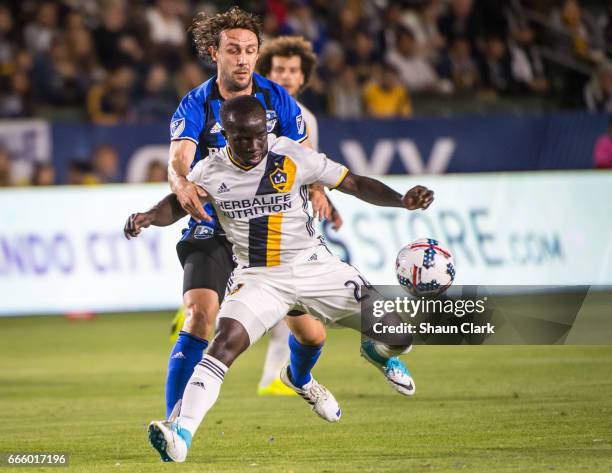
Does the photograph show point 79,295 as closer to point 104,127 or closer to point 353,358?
point 104,127

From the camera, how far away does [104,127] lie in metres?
15.0

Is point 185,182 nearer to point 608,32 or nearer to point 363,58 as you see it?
point 363,58

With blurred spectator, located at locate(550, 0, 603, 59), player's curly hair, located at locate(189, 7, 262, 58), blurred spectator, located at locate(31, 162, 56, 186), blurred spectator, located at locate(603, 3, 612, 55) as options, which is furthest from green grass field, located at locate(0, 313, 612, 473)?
blurred spectator, located at locate(550, 0, 603, 59)

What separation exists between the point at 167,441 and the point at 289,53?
14.4 feet

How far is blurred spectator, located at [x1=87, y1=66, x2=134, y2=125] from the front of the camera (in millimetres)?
15461

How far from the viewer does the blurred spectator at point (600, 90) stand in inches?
635

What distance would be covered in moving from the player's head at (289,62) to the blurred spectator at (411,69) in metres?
7.79

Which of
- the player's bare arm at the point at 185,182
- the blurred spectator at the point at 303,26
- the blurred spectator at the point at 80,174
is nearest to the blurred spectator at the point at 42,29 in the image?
the blurred spectator at the point at 80,174

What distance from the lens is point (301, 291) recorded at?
6.29m

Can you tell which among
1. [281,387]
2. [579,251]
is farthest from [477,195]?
[281,387]

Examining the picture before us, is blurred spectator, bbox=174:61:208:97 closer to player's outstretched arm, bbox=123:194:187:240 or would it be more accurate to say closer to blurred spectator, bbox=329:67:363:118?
blurred spectator, bbox=329:67:363:118

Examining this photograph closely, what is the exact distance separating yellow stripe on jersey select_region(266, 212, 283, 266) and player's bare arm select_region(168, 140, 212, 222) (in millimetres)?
348

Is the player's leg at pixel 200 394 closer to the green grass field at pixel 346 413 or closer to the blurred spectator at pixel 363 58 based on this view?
the green grass field at pixel 346 413

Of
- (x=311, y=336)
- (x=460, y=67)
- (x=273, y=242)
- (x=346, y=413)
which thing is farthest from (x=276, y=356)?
(x=460, y=67)
